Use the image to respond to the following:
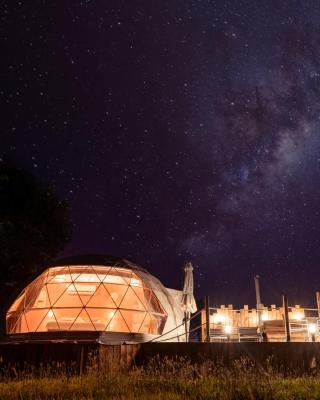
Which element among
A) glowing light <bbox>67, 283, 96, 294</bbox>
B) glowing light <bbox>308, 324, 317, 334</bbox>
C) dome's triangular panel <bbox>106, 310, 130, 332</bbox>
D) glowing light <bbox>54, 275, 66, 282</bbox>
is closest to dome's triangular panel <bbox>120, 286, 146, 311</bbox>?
dome's triangular panel <bbox>106, 310, 130, 332</bbox>

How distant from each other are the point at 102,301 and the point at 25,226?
470 cm

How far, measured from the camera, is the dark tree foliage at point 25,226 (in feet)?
49.9

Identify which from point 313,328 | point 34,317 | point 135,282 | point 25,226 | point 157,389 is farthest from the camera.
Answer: point 25,226

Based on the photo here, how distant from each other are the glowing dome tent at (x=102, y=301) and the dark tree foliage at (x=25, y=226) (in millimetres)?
2374

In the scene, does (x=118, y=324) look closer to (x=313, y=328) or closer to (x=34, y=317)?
(x=34, y=317)

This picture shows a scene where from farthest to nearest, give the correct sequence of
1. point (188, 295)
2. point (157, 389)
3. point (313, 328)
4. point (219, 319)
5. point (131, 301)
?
point (219, 319)
point (188, 295)
point (131, 301)
point (313, 328)
point (157, 389)

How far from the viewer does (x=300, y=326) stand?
13.2 metres

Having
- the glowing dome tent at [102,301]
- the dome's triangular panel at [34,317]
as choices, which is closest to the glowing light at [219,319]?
the glowing dome tent at [102,301]

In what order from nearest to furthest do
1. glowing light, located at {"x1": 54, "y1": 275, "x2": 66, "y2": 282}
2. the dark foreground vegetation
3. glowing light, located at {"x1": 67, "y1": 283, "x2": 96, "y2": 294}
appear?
the dark foreground vegetation, glowing light, located at {"x1": 54, "y1": 275, "x2": 66, "y2": 282}, glowing light, located at {"x1": 67, "y1": 283, "x2": 96, "y2": 294}

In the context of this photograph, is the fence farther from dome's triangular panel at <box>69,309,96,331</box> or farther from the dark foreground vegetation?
the dark foreground vegetation

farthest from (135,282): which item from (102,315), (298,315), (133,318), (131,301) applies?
(298,315)

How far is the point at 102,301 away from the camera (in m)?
13.6

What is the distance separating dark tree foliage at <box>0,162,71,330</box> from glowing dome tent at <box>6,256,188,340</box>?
2.37 metres

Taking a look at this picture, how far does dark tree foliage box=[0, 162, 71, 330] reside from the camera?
15.2 metres
